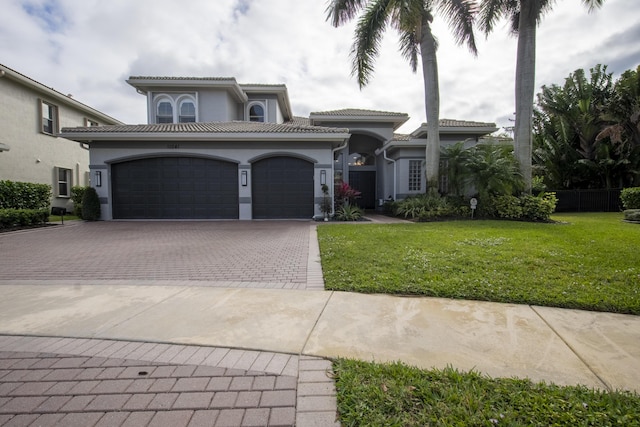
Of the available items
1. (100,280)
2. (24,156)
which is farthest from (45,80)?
(100,280)

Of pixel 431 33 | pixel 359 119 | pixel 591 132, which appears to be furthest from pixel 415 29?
pixel 591 132

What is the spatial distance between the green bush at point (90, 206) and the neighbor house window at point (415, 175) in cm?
1521

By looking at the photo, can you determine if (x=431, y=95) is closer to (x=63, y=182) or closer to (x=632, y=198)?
(x=632, y=198)

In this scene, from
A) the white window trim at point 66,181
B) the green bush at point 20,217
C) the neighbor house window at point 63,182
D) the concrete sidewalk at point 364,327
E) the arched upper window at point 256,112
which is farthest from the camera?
the arched upper window at point 256,112

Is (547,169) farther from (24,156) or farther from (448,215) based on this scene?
(24,156)

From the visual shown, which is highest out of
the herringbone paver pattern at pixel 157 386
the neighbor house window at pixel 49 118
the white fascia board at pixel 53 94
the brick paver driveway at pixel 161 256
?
the white fascia board at pixel 53 94

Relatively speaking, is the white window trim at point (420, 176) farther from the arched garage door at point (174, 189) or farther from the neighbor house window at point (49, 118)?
the neighbor house window at point (49, 118)

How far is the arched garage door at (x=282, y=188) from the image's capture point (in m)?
13.6

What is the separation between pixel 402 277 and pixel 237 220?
1006 cm

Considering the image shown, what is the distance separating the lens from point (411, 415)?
1.79 m

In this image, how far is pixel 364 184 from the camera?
20422mm

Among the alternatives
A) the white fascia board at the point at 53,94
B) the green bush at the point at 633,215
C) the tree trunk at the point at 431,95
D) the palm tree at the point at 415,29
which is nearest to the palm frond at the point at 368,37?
the palm tree at the point at 415,29

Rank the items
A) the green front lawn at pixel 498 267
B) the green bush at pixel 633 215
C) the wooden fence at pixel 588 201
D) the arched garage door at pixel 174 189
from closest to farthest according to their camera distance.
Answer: the green front lawn at pixel 498 267 → the green bush at pixel 633 215 → the arched garage door at pixel 174 189 → the wooden fence at pixel 588 201

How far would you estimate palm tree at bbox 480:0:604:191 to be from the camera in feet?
38.6
